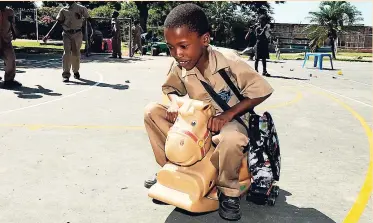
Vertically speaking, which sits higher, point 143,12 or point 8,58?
point 143,12

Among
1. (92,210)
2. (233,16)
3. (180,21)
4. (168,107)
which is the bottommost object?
(92,210)

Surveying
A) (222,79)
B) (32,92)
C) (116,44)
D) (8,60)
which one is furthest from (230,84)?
(116,44)

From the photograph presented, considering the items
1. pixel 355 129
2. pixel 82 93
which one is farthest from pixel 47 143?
pixel 355 129

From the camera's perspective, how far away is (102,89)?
9867 mm

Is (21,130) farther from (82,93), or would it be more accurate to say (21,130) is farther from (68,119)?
(82,93)

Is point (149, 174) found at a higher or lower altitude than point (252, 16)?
lower

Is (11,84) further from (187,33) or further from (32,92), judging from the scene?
(187,33)

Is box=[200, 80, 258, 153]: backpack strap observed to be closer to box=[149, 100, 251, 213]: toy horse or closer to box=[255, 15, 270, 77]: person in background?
box=[149, 100, 251, 213]: toy horse

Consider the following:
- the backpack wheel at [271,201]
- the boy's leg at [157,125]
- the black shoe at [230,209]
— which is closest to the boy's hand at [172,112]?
the boy's leg at [157,125]

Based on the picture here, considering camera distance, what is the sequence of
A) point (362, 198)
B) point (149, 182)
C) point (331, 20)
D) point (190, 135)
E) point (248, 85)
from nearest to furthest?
point (190, 135)
point (248, 85)
point (362, 198)
point (149, 182)
point (331, 20)

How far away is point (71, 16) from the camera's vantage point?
1080cm

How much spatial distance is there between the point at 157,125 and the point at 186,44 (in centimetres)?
80

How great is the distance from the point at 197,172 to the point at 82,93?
6738 mm

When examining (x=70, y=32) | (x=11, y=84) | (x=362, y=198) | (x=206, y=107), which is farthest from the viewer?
(x=70, y=32)
